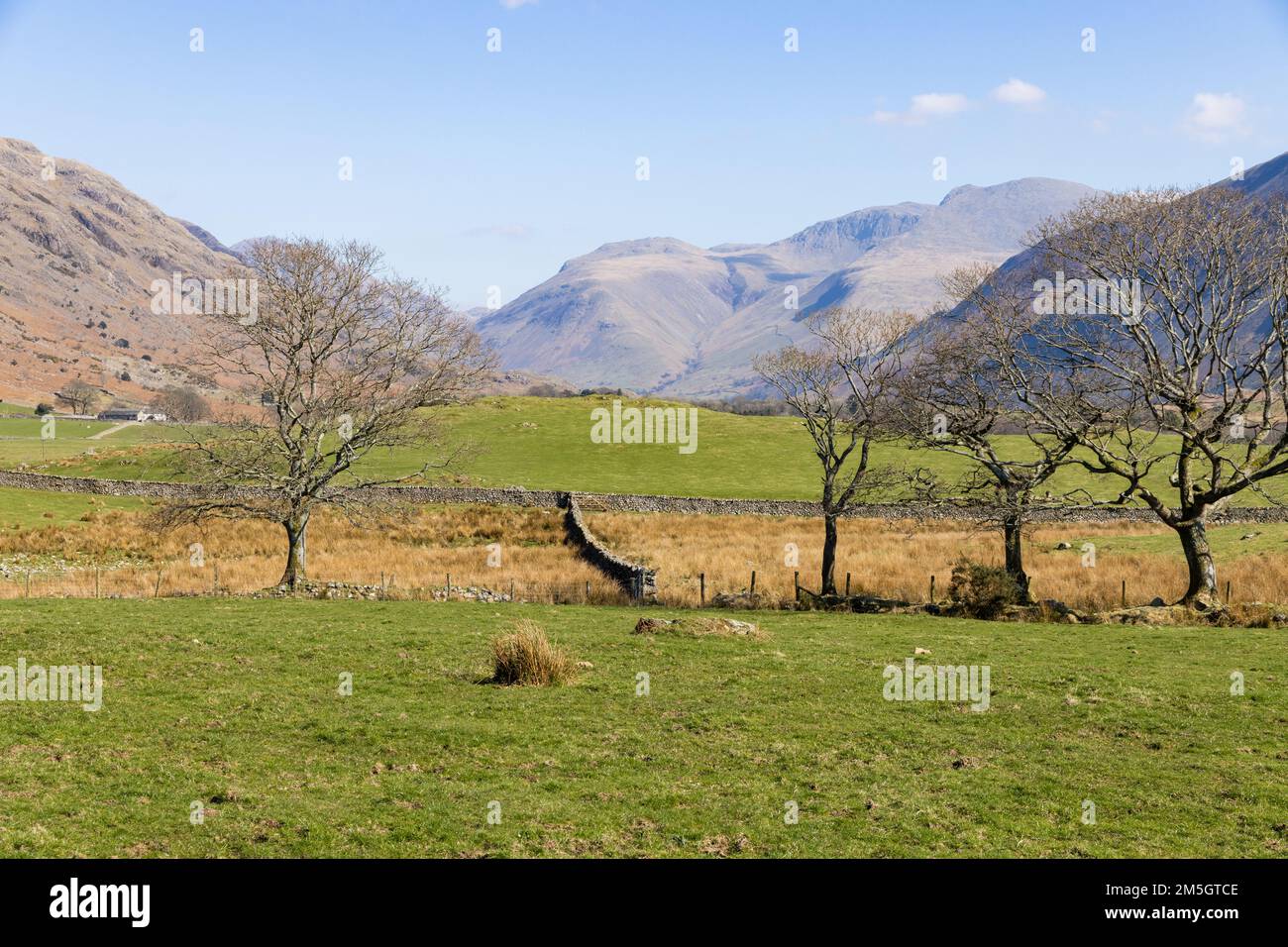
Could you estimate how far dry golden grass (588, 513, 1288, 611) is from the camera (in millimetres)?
41125

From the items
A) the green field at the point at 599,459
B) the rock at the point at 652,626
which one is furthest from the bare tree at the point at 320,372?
the green field at the point at 599,459

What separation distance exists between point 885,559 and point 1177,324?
2266 cm

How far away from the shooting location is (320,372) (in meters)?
42.2

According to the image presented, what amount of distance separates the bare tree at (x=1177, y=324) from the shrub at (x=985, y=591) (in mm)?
5109

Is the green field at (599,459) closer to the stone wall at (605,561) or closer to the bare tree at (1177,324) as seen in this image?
the stone wall at (605,561)

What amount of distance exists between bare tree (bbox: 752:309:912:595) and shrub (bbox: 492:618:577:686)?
72.3ft

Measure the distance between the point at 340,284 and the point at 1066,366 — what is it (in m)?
30.0

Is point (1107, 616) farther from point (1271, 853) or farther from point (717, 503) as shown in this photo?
point (717, 503)

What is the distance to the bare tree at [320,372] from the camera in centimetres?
3966

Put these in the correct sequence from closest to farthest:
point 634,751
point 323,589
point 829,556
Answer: point 634,751
point 323,589
point 829,556

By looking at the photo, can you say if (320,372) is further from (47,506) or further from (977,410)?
(47,506)

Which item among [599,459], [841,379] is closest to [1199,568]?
[841,379]

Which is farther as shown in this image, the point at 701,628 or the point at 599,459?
the point at 599,459

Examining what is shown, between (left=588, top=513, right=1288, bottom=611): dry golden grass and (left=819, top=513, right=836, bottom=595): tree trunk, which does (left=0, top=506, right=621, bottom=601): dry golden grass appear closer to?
(left=588, top=513, right=1288, bottom=611): dry golden grass
